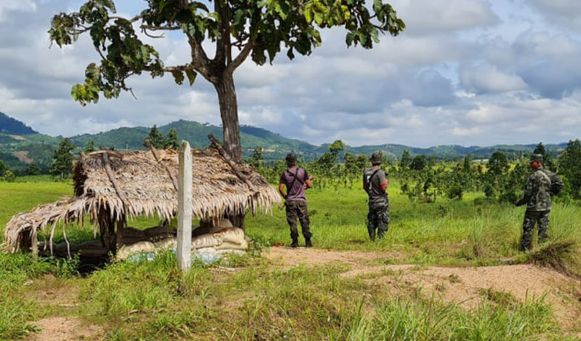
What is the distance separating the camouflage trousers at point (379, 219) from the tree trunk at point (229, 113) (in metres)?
2.84

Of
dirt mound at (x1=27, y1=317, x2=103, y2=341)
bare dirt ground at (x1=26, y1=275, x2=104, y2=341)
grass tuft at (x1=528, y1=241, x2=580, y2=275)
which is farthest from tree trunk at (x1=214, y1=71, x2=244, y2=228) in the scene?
dirt mound at (x1=27, y1=317, x2=103, y2=341)

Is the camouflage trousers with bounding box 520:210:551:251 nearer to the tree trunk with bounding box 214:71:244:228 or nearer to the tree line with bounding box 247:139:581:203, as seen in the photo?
the tree trunk with bounding box 214:71:244:228

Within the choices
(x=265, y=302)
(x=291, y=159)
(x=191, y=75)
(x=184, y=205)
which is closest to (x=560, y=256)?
(x=291, y=159)

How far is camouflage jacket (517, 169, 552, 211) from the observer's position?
10148mm

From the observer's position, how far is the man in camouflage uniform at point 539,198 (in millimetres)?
10164

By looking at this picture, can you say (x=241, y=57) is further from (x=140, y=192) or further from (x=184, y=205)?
(x=184, y=205)

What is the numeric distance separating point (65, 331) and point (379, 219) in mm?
7195

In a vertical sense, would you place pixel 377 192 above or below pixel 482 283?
above

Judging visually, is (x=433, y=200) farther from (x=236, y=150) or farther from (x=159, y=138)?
(x=159, y=138)

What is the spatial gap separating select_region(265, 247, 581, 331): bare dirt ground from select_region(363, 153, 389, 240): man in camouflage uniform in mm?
2473

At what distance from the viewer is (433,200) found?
31.0 m

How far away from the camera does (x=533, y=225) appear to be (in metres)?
10.4

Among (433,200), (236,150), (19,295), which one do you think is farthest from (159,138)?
(19,295)

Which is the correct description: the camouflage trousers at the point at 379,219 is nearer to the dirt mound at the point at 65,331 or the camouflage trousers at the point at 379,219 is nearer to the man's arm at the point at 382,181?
the man's arm at the point at 382,181
